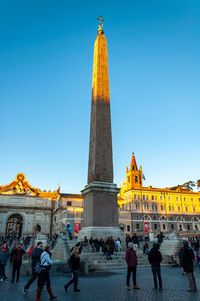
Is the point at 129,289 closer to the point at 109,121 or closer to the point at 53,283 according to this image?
the point at 53,283

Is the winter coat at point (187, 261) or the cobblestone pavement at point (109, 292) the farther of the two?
the winter coat at point (187, 261)

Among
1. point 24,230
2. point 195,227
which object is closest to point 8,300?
point 24,230

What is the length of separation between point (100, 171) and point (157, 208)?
1893 inches

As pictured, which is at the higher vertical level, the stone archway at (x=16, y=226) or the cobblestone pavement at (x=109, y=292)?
the stone archway at (x=16, y=226)

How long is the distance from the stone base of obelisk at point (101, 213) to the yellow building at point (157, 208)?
40.1m

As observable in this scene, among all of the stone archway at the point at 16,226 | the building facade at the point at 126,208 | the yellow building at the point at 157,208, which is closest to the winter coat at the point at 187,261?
the building facade at the point at 126,208

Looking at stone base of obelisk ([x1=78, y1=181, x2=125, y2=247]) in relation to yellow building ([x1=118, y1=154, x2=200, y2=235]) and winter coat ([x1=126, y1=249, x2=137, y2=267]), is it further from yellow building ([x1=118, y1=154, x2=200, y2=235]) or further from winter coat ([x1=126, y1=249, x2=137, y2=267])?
yellow building ([x1=118, y1=154, x2=200, y2=235])

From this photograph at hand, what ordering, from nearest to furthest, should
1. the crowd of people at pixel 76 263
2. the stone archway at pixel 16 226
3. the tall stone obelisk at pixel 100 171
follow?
the crowd of people at pixel 76 263 < the tall stone obelisk at pixel 100 171 < the stone archway at pixel 16 226

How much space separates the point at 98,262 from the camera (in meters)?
12.6

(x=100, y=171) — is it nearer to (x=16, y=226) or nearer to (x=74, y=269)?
(x=74, y=269)

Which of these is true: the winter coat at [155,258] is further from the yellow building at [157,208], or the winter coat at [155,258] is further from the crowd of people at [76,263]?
the yellow building at [157,208]

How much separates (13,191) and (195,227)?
149 feet

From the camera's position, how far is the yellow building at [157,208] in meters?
57.2

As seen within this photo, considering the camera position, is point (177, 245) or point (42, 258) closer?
point (42, 258)
